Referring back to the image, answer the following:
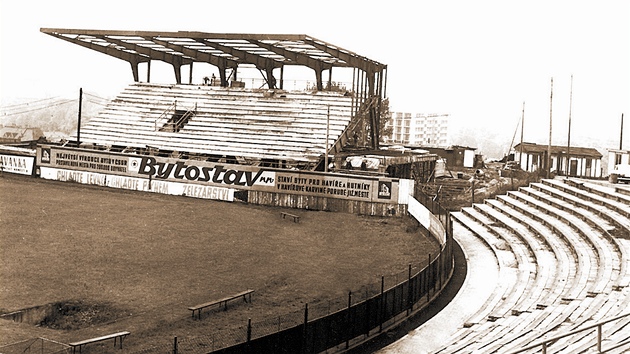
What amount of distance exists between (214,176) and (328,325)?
741 inches

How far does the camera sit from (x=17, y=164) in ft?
118

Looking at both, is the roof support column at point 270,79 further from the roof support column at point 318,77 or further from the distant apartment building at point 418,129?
the distant apartment building at point 418,129

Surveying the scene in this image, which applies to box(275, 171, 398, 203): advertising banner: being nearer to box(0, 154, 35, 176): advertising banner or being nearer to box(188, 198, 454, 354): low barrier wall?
box(188, 198, 454, 354): low barrier wall

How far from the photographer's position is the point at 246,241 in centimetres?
2256

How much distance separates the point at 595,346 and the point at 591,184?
67.2 feet

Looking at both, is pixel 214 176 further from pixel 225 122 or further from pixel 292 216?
pixel 225 122

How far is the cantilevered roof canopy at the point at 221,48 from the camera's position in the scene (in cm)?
3669

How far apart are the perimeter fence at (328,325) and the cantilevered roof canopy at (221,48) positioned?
1975cm

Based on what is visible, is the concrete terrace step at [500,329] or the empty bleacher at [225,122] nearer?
the concrete terrace step at [500,329]

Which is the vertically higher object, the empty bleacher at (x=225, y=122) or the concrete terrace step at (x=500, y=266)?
the empty bleacher at (x=225, y=122)

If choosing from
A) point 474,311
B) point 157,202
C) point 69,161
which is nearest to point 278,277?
point 474,311

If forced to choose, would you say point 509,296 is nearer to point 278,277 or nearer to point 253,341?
point 278,277

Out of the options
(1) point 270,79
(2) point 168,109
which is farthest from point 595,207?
(2) point 168,109

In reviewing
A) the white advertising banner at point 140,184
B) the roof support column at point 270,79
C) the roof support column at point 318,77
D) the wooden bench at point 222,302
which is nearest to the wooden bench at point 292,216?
the white advertising banner at point 140,184
